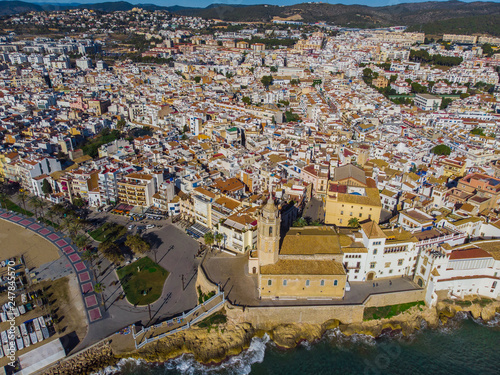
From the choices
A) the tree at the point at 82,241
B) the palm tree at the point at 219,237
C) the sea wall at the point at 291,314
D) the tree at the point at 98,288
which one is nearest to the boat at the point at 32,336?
the tree at the point at 98,288

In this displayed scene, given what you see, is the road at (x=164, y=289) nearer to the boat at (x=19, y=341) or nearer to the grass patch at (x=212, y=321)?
the grass patch at (x=212, y=321)

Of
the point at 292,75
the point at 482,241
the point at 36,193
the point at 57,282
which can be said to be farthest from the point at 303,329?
the point at 292,75

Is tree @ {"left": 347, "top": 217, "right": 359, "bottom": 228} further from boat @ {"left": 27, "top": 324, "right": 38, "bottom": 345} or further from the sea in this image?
boat @ {"left": 27, "top": 324, "right": 38, "bottom": 345}

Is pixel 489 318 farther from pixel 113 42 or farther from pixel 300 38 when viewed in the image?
pixel 113 42

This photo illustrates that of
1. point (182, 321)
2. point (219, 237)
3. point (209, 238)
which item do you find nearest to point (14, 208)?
point (209, 238)

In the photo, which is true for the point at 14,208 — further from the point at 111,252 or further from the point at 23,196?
the point at 111,252
